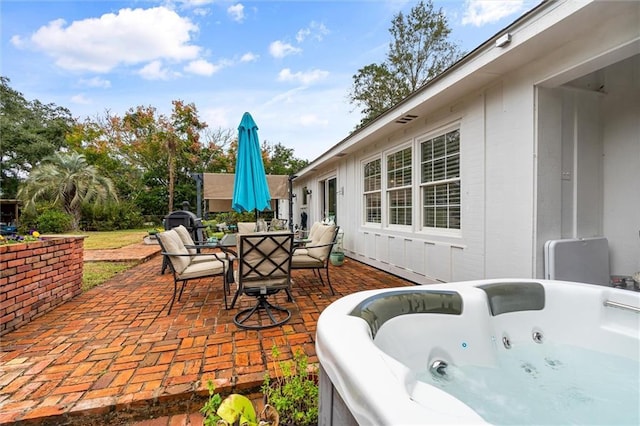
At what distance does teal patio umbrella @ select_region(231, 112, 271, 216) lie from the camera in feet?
14.8

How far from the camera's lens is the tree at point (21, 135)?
1761 cm

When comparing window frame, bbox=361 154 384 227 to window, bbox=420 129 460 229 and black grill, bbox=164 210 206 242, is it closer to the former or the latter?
window, bbox=420 129 460 229

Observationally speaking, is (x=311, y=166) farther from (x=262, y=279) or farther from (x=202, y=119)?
(x=202, y=119)

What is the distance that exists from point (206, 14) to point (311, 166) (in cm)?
468

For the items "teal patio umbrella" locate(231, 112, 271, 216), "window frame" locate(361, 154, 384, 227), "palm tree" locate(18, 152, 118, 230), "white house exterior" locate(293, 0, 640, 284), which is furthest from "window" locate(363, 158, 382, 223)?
"palm tree" locate(18, 152, 118, 230)

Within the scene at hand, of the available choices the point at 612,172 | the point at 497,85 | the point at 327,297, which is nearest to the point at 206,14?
the point at 497,85

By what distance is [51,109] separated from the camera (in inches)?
816

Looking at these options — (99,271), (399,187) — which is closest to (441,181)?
(399,187)

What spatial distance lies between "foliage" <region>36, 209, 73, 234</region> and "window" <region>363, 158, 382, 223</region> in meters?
13.9

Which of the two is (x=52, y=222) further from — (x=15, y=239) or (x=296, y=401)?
(x=296, y=401)

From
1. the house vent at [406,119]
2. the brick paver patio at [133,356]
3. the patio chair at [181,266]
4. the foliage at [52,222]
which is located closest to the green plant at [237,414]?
the brick paver patio at [133,356]

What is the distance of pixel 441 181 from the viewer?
13.2 ft

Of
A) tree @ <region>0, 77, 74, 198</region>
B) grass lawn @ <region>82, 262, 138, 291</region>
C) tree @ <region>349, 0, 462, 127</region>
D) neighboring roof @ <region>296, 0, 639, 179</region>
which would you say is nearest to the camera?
neighboring roof @ <region>296, 0, 639, 179</region>

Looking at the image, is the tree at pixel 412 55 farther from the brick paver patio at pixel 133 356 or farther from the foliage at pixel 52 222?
the foliage at pixel 52 222
